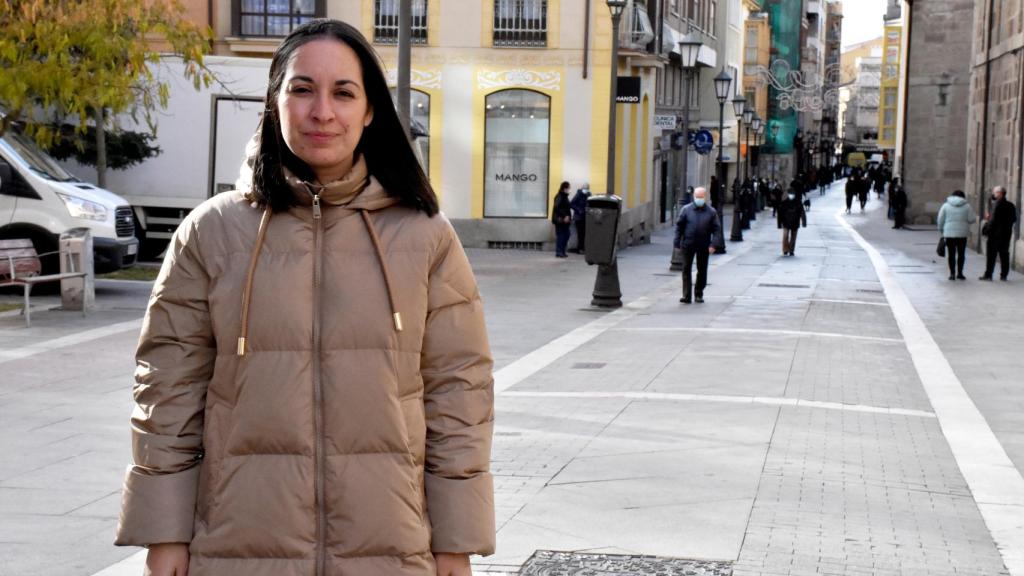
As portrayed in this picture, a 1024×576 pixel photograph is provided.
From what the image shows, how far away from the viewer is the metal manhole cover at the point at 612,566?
6.05 m

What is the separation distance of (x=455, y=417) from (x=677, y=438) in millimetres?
6418

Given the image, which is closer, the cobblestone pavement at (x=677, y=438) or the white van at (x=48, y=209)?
the cobblestone pavement at (x=677, y=438)

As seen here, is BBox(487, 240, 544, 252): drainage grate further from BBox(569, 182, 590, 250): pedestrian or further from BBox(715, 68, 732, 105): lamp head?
BBox(715, 68, 732, 105): lamp head

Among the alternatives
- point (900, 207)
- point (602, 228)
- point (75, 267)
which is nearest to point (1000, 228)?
point (602, 228)

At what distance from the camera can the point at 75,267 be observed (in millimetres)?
17047

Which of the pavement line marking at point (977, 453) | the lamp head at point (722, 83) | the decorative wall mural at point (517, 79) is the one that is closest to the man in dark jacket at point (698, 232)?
the pavement line marking at point (977, 453)

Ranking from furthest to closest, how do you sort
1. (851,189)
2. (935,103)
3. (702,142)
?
(851,189)
(935,103)
(702,142)

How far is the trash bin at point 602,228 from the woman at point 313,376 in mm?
17076

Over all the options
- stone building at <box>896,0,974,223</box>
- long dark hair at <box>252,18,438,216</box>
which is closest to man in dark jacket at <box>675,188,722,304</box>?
long dark hair at <box>252,18,438,216</box>

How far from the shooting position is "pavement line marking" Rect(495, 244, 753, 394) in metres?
12.8

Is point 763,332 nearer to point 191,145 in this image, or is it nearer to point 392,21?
point 191,145

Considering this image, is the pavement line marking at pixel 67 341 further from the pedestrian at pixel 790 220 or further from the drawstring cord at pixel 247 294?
the pedestrian at pixel 790 220

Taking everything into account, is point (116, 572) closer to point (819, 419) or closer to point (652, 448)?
point (652, 448)

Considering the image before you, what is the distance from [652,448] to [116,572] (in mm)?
3812
